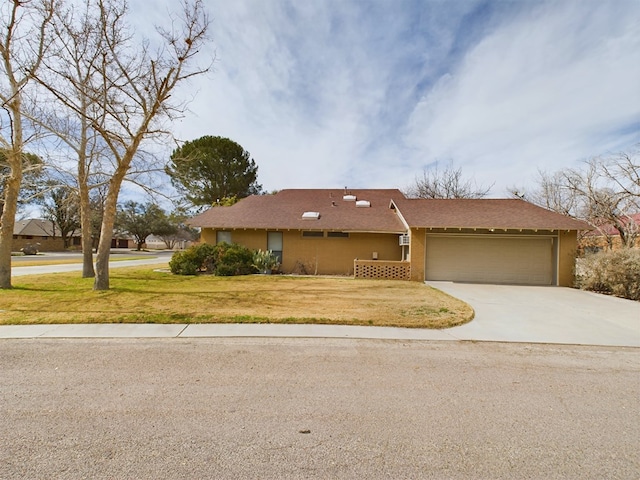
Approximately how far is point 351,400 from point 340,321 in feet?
10.2

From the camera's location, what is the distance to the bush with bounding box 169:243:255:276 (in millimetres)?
14008

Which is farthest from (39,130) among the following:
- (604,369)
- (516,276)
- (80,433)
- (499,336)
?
(516,276)

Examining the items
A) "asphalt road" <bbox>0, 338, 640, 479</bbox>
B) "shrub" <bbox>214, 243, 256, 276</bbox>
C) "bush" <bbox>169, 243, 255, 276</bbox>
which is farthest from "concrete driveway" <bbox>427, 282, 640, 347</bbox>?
"bush" <bbox>169, 243, 255, 276</bbox>

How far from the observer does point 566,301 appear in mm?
9375

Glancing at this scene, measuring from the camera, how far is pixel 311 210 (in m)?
17.3

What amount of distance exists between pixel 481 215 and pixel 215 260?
12827 mm

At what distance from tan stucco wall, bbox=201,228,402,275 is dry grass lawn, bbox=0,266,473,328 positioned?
11.6ft

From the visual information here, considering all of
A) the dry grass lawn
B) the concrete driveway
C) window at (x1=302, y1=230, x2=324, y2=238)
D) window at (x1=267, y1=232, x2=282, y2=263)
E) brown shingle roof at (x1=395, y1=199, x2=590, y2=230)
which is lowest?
the concrete driveway

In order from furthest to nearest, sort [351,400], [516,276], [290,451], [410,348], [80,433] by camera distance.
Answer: [516,276] < [410,348] < [351,400] < [80,433] < [290,451]

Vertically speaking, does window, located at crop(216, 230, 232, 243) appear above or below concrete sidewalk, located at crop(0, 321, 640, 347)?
above

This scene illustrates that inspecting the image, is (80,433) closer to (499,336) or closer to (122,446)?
(122,446)

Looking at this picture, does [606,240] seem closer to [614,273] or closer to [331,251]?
[614,273]

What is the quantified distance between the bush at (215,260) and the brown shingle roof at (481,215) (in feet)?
25.7

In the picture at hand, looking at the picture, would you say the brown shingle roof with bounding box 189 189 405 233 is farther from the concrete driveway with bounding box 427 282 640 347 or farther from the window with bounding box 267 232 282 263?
the concrete driveway with bounding box 427 282 640 347
